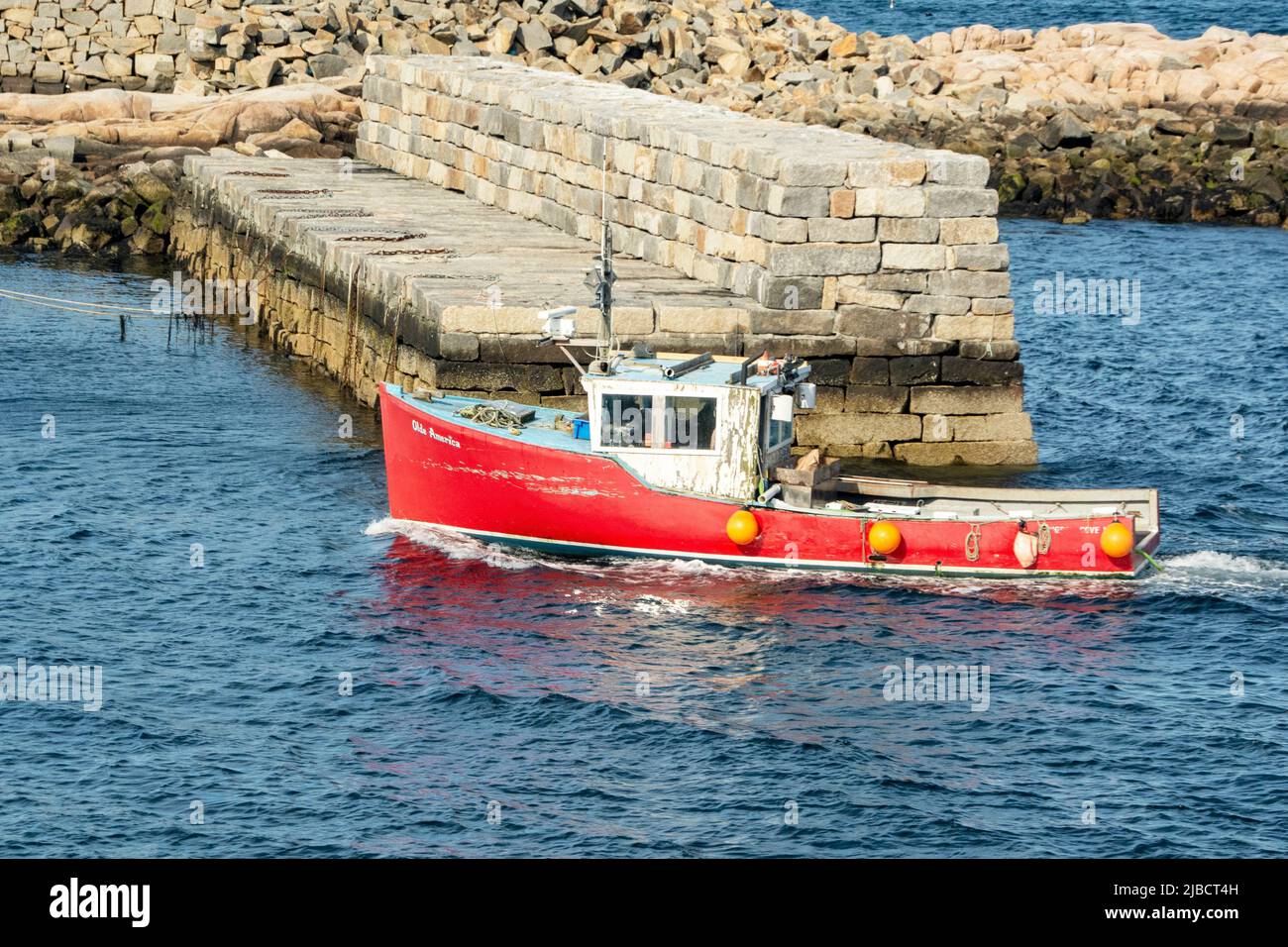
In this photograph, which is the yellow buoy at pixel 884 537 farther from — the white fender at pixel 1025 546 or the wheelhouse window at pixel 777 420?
the wheelhouse window at pixel 777 420

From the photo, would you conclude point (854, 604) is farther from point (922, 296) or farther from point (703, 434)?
point (922, 296)

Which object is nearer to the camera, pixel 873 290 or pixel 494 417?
pixel 494 417

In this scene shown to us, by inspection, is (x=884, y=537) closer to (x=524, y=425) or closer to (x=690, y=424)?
(x=690, y=424)

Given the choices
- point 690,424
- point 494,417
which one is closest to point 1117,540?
point 690,424

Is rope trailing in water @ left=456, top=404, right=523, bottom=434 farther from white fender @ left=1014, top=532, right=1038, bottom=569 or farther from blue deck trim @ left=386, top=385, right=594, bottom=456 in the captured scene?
white fender @ left=1014, top=532, right=1038, bottom=569

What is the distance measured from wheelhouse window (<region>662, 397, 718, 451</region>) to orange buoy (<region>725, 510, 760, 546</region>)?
88 cm

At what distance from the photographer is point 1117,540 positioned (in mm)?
22375

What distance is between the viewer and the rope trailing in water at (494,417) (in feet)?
78.5

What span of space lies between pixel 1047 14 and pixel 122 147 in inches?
3395

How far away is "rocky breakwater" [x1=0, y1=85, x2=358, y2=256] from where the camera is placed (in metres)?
47.1

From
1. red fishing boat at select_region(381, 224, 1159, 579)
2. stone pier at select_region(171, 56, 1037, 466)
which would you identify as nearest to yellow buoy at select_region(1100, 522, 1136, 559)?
red fishing boat at select_region(381, 224, 1159, 579)

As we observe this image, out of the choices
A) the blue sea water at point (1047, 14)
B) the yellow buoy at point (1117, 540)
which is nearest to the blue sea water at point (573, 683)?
the yellow buoy at point (1117, 540)

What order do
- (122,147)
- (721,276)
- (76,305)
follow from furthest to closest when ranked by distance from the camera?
(122,147), (76,305), (721,276)

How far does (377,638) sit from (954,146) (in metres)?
39.5
